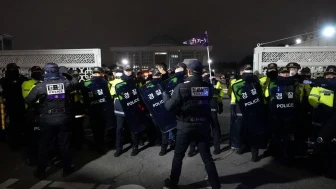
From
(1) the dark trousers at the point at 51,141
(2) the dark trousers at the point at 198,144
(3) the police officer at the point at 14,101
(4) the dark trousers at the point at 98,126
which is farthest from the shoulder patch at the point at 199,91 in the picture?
(3) the police officer at the point at 14,101

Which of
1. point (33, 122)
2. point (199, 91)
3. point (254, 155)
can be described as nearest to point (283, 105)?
point (254, 155)

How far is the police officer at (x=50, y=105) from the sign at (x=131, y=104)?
1173 millimetres

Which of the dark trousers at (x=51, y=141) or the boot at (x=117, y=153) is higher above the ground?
the dark trousers at (x=51, y=141)

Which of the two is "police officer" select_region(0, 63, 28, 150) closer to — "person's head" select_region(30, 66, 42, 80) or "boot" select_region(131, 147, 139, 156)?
"person's head" select_region(30, 66, 42, 80)

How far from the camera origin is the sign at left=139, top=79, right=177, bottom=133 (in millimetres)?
5410

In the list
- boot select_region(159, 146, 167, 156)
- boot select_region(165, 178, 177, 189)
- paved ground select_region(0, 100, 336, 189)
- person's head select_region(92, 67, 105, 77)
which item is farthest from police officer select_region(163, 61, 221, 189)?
person's head select_region(92, 67, 105, 77)

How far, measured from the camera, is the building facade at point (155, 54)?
35.6 m

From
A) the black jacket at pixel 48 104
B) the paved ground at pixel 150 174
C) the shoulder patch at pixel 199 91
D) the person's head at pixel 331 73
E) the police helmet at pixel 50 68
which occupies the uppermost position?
the police helmet at pixel 50 68

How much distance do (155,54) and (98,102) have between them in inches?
1250

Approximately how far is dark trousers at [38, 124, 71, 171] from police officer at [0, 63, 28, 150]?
6.65ft

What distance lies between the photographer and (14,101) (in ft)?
20.1

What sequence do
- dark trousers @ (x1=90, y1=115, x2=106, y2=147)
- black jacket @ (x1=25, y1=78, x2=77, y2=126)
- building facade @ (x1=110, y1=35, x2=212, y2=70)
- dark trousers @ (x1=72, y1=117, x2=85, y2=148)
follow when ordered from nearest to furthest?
black jacket @ (x1=25, y1=78, x2=77, y2=126) < dark trousers @ (x1=90, y1=115, x2=106, y2=147) < dark trousers @ (x1=72, y1=117, x2=85, y2=148) < building facade @ (x1=110, y1=35, x2=212, y2=70)

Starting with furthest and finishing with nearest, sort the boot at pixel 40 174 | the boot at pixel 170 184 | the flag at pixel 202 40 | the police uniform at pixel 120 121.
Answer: the flag at pixel 202 40 < the police uniform at pixel 120 121 < the boot at pixel 40 174 < the boot at pixel 170 184

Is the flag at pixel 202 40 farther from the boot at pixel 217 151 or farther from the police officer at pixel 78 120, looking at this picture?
the police officer at pixel 78 120
